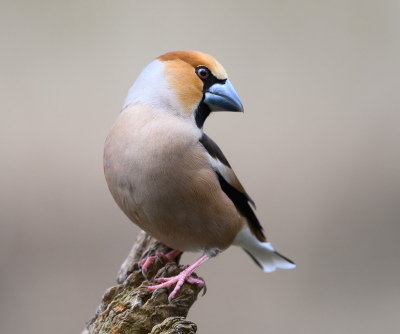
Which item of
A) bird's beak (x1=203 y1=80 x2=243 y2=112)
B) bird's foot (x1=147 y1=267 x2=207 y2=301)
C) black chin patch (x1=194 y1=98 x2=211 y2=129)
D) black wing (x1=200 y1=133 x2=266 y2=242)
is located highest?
bird's beak (x1=203 y1=80 x2=243 y2=112)

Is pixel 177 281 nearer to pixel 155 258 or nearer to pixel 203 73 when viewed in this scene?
pixel 155 258

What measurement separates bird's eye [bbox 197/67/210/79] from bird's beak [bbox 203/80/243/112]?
6cm

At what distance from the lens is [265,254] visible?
244 centimetres

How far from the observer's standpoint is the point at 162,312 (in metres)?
1.65

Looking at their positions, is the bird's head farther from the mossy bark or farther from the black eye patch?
the mossy bark

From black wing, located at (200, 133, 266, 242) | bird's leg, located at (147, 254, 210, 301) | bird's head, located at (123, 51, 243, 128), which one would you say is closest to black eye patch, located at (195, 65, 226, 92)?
bird's head, located at (123, 51, 243, 128)

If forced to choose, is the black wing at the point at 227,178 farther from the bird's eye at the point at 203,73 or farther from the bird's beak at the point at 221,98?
the bird's eye at the point at 203,73

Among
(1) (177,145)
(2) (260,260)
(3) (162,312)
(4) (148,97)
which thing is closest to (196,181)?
(1) (177,145)

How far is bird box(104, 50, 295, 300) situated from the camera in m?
1.61

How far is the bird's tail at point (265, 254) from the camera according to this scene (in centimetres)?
227

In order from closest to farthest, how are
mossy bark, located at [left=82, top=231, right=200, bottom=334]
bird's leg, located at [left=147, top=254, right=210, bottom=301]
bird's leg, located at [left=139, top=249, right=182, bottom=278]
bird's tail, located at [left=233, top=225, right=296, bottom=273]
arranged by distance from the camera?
1. mossy bark, located at [left=82, top=231, right=200, bottom=334]
2. bird's leg, located at [left=147, top=254, right=210, bottom=301]
3. bird's leg, located at [left=139, top=249, right=182, bottom=278]
4. bird's tail, located at [left=233, top=225, right=296, bottom=273]

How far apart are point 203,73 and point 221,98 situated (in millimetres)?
141

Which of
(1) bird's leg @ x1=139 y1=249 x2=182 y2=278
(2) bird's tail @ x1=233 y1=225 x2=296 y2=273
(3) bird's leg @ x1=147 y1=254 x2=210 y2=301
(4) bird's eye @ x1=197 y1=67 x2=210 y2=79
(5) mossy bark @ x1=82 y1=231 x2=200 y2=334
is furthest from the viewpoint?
(2) bird's tail @ x1=233 y1=225 x2=296 y2=273

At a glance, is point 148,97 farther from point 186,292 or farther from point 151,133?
point 186,292
